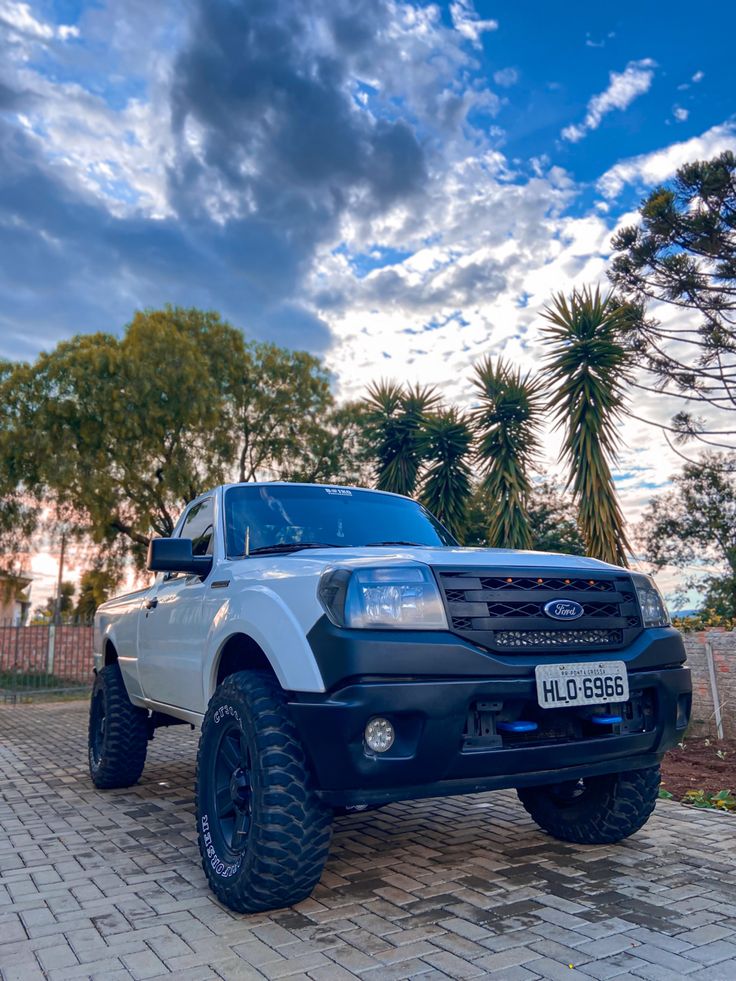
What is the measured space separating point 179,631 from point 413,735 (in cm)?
213

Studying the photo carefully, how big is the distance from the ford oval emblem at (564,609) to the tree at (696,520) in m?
22.5

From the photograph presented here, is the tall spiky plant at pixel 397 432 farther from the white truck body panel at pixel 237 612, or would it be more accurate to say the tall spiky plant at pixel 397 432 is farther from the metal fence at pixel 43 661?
the white truck body panel at pixel 237 612

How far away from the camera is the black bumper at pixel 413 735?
9.75 ft

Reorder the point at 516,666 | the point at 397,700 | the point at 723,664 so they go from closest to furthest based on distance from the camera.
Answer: the point at 397,700 < the point at 516,666 < the point at 723,664

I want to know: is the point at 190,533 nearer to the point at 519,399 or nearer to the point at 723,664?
the point at 723,664

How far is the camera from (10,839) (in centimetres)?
482

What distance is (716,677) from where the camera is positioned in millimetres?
8273

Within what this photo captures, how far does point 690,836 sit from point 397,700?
108 inches

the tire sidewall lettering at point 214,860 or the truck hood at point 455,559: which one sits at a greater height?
the truck hood at point 455,559

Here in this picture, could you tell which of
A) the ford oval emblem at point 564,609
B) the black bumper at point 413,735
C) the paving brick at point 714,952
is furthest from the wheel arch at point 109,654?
the paving brick at point 714,952

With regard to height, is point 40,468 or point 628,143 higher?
point 628,143

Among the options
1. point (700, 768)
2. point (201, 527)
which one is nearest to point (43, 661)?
point (201, 527)

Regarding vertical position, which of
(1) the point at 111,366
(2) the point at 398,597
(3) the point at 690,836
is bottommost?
(3) the point at 690,836

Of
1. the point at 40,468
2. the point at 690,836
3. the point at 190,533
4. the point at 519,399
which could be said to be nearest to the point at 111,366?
the point at 40,468
